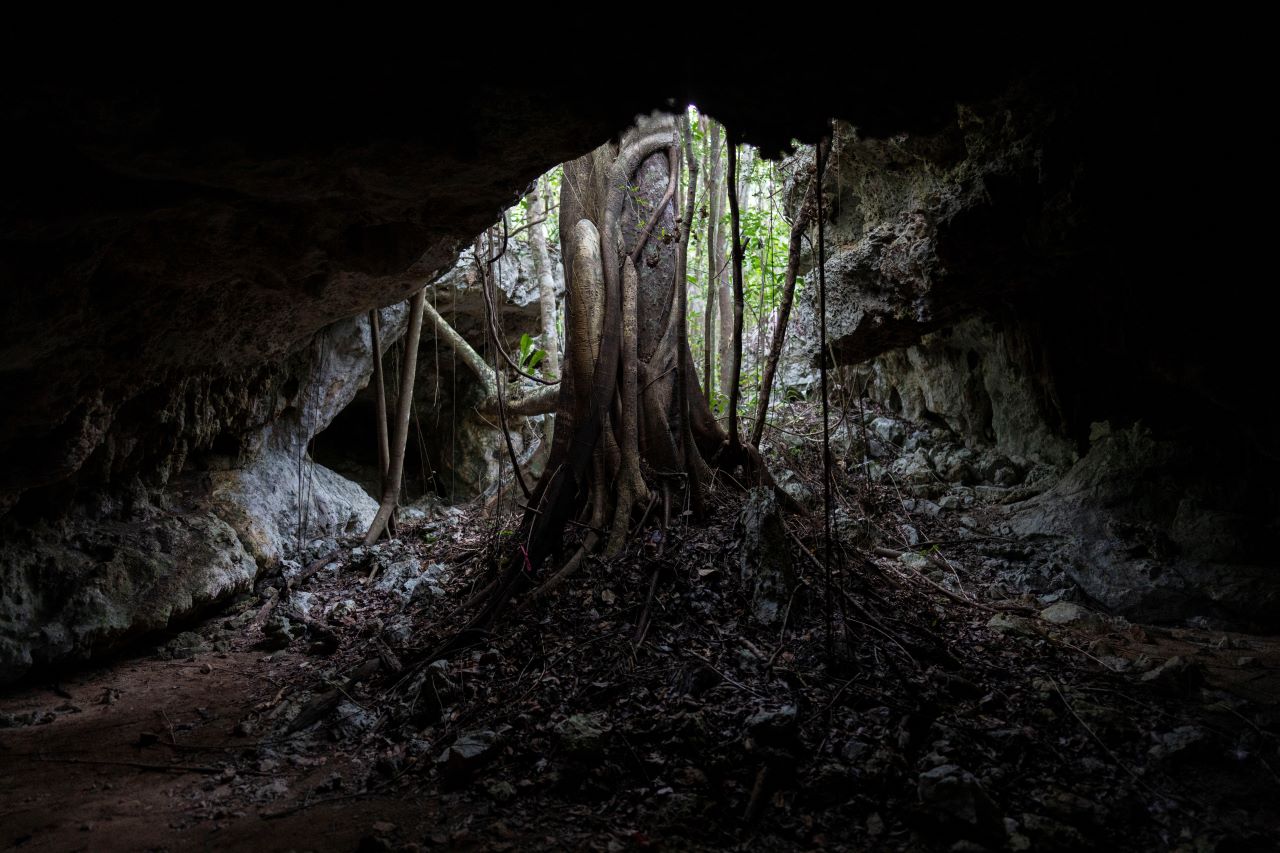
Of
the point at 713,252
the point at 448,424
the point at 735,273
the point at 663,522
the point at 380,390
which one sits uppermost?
the point at 713,252

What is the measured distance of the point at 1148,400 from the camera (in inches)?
178

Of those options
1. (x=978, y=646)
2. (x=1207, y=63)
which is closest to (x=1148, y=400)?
(x=978, y=646)

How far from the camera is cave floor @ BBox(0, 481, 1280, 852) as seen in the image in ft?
7.00

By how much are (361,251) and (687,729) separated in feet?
8.11

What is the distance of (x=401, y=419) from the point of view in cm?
662

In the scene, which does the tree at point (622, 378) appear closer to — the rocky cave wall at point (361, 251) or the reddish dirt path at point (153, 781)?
the rocky cave wall at point (361, 251)

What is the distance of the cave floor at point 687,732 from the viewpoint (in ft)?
7.00

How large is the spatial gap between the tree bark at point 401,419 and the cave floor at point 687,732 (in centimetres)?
240

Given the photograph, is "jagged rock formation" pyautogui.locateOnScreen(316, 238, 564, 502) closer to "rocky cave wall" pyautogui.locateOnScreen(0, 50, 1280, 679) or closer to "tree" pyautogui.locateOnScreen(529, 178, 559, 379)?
"tree" pyautogui.locateOnScreen(529, 178, 559, 379)

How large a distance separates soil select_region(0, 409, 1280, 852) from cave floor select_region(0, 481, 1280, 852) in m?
0.01

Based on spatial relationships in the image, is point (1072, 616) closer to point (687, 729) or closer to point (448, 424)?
point (687, 729)

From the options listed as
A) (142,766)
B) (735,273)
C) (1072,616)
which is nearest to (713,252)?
(735,273)

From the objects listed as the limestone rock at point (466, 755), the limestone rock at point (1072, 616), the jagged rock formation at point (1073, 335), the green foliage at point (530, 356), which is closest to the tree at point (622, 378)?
the limestone rock at point (466, 755)

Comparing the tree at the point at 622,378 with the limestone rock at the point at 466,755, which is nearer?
the limestone rock at the point at 466,755
